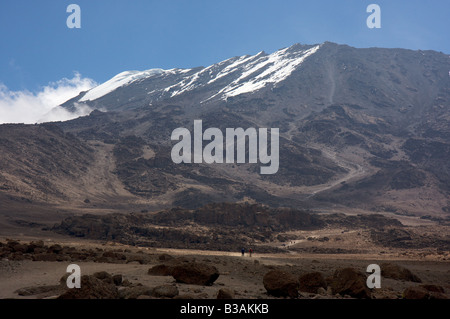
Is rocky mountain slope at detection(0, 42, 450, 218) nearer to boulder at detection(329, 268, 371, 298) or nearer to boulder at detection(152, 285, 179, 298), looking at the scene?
boulder at detection(329, 268, 371, 298)

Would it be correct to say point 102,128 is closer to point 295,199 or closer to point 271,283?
point 295,199

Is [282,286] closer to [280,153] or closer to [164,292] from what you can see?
[164,292]

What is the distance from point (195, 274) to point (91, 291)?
4.14 metres

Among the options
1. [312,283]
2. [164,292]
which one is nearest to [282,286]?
[312,283]

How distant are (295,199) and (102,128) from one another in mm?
82550

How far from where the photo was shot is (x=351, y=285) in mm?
12672

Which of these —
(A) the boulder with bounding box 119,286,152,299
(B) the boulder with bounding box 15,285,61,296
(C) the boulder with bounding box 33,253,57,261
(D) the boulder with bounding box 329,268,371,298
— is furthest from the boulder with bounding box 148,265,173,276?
(C) the boulder with bounding box 33,253,57,261

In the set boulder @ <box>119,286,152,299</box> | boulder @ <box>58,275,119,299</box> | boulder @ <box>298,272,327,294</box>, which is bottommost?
boulder @ <box>298,272,327,294</box>

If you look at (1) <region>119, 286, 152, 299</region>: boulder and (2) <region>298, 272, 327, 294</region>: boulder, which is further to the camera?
(2) <region>298, 272, 327, 294</region>: boulder

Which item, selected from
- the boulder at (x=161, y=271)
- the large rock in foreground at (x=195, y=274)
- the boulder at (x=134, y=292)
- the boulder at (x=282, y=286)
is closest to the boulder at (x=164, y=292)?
the boulder at (x=134, y=292)

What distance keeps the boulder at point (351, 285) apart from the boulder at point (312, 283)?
0.32m

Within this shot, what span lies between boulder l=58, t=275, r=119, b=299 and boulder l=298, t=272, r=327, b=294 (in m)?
6.46

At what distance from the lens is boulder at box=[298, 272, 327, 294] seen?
1327 cm

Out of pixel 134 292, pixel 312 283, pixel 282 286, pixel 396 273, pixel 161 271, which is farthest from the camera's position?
pixel 396 273
